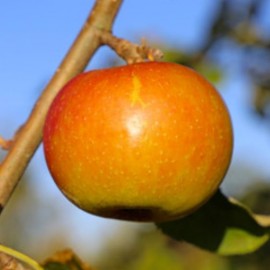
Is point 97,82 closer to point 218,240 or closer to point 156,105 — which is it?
point 156,105

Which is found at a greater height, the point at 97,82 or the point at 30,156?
the point at 97,82

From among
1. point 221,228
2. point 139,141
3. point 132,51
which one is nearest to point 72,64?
point 132,51

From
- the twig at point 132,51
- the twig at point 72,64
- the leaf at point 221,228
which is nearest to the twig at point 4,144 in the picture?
the twig at point 72,64

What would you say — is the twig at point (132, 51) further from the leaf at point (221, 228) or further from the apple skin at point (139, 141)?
the leaf at point (221, 228)

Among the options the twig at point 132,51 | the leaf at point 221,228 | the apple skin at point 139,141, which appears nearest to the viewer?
the apple skin at point 139,141

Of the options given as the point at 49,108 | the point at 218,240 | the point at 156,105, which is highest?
the point at 156,105

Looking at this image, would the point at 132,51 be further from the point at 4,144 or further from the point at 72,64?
the point at 4,144

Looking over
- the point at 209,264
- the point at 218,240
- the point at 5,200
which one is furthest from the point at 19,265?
the point at 209,264

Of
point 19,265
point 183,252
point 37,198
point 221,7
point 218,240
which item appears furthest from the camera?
point 37,198
